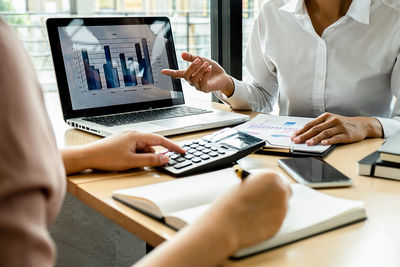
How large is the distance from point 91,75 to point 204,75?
322mm

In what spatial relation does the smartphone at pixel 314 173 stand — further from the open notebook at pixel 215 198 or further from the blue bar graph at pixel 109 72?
the blue bar graph at pixel 109 72

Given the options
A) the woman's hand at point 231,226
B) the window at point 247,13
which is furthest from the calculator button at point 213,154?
the window at point 247,13

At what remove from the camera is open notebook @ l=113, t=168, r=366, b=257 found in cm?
67

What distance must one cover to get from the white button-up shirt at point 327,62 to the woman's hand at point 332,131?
24 centimetres

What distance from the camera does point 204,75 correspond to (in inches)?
57.6

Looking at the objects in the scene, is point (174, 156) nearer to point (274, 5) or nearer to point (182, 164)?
point (182, 164)

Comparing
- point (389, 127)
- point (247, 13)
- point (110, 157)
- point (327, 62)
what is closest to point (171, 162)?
point (110, 157)

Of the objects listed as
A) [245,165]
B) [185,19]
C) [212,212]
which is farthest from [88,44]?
[212,212]

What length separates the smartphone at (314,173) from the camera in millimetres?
882

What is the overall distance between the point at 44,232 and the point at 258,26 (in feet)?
4.61

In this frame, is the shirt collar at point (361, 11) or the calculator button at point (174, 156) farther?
the shirt collar at point (361, 11)

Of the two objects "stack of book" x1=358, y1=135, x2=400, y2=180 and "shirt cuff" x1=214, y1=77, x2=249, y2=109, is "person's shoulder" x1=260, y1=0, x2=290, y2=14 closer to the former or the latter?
"shirt cuff" x1=214, y1=77, x2=249, y2=109

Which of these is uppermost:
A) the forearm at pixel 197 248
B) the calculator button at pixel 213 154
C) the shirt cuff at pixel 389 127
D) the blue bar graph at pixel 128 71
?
the blue bar graph at pixel 128 71

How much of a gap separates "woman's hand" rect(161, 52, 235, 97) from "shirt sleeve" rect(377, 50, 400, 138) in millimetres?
482
